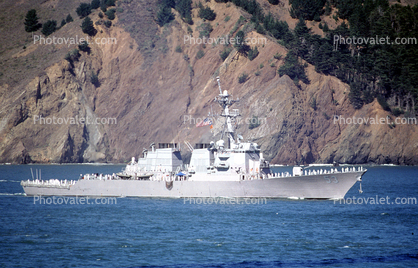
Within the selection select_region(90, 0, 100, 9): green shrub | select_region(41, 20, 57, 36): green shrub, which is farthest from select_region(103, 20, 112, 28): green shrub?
select_region(41, 20, 57, 36): green shrub

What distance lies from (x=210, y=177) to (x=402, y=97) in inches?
2812

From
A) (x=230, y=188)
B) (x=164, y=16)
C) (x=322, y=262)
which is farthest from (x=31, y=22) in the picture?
(x=322, y=262)

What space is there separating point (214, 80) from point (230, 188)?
2662 inches

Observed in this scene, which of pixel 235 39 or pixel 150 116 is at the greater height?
pixel 235 39

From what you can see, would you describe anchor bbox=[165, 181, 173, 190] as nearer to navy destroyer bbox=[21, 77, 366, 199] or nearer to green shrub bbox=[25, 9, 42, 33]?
navy destroyer bbox=[21, 77, 366, 199]

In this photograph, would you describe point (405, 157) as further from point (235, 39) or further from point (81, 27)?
point (81, 27)

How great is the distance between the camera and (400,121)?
101938 mm

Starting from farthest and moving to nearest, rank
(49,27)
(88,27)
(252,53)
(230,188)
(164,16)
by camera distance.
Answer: (49,27) < (164,16) < (88,27) < (252,53) < (230,188)

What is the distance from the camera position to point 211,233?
35.1 m

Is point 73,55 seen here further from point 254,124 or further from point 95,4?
point 254,124

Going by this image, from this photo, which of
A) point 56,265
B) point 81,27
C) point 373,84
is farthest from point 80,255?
point 81,27

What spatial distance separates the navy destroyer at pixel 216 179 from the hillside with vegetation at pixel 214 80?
4607 cm

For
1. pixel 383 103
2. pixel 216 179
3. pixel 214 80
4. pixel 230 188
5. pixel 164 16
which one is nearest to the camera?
pixel 230 188

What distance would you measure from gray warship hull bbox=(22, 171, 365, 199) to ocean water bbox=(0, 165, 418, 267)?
1.00 meters
